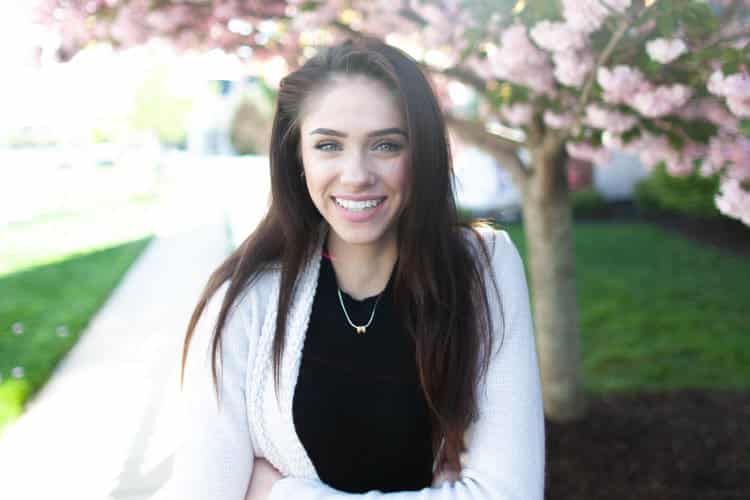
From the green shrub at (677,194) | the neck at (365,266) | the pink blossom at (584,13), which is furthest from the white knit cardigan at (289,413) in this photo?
the green shrub at (677,194)

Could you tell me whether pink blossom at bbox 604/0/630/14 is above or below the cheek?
above

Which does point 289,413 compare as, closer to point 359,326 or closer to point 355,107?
Result: point 359,326

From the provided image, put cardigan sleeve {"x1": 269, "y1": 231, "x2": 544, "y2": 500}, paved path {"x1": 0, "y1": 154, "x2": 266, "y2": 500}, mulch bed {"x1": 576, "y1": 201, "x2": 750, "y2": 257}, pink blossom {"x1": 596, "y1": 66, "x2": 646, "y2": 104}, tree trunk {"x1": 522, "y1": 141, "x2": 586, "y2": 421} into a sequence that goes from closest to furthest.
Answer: cardigan sleeve {"x1": 269, "y1": 231, "x2": 544, "y2": 500}, pink blossom {"x1": 596, "y1": 66, "x2": 646, "y2": 104}, paved path {"x1": 0, "y1": 154, "x2": 266, "y2": 500}, tree trunk {"x1": 522, "y1": 141, "x2": 586, "y2": 421}, mulch bed {"x1": 576, "y1": 201, "x2": 750, "y2": 257}

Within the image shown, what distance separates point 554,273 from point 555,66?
4.17 feet

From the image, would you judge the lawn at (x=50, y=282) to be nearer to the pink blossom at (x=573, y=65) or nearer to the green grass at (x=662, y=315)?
the green grass at (x=662, y=315)

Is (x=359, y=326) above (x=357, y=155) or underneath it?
underneath

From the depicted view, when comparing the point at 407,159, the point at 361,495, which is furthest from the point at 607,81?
the point at 361,495

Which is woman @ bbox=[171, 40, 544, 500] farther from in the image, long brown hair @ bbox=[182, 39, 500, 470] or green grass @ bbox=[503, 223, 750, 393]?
green grass @ bbox=[503, 223, 750, 393]

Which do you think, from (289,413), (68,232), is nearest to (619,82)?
(289,413)

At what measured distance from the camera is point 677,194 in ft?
35.1

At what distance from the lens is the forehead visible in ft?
5.62

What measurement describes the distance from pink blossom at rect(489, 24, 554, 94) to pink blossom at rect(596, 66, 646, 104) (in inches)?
10.5

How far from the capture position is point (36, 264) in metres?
9.58

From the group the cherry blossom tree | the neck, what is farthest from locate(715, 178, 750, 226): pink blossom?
the neck
